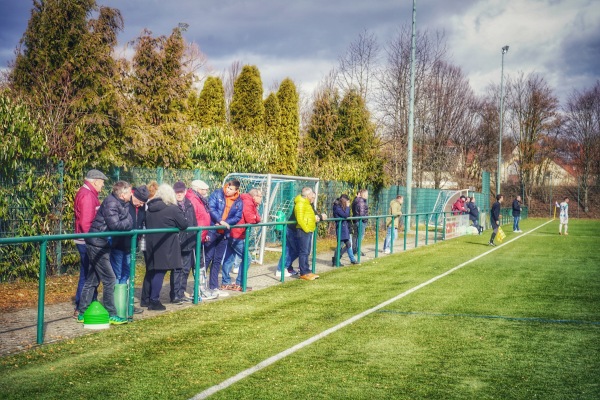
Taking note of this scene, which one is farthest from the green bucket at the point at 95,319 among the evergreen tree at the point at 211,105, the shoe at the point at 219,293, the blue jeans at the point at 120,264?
the evergreen tree at the point at 211,105

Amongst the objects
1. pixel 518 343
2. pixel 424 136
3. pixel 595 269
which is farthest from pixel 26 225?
pixel 424 136

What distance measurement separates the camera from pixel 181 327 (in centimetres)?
787

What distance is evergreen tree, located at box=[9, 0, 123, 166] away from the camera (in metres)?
11.6

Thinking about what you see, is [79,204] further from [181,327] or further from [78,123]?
[78,123]

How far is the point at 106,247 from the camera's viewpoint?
7965 millimetres

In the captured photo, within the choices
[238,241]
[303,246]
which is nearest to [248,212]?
[238,241]

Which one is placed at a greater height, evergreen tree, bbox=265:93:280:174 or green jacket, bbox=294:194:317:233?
evergreen tree, bbox=265:93:280:174

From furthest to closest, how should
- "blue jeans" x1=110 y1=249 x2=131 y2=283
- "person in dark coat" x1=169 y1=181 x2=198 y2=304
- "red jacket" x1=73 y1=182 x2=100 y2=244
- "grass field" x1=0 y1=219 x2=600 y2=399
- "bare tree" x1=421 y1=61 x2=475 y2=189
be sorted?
1. "bare tree" x1=421 y1=61 x2=475 y2=189
2. "person in dark coat" x1=169 y1=181 x2=198 y2=304
3. "blue jeans" x1=110 y1=249 x2=131 y2=283
4. "red jacket" x1=73 y1=182 x2=100 y2=244
5. "grass field" x1=0 y1=219 x2=600 y2=399

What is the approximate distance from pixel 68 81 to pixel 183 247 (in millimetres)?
4500

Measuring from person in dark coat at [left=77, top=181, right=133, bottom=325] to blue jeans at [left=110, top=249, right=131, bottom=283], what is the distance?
0.35m

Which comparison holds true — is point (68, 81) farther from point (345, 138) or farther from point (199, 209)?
point (345, 138)

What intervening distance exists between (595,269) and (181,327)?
11.6m

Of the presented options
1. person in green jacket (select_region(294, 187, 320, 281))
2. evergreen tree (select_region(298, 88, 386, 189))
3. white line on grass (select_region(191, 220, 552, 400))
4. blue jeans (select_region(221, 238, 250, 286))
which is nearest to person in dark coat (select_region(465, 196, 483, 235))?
evergreen tree (select_region(298, 88, 386, 189))

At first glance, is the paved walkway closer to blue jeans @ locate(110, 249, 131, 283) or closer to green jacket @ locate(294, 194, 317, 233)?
blue jeans @ locate(110, 249, 131, 283)
